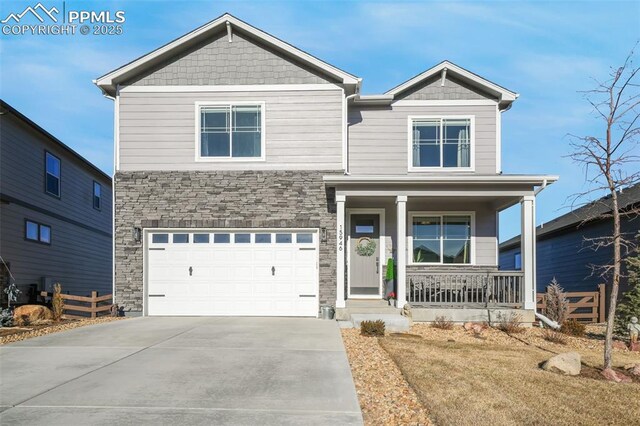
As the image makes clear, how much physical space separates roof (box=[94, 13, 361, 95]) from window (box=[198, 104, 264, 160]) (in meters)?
1.65

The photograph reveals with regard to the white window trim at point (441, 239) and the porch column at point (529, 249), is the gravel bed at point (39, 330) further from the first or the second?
the porch column at point (529, 249)

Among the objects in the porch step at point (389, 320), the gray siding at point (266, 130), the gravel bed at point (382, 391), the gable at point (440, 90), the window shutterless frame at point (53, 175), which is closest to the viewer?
the gravel bed at point (382, 391)

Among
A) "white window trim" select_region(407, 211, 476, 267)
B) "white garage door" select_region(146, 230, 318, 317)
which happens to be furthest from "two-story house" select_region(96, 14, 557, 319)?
"white window trim" select_region(407, 211, 476, 267)

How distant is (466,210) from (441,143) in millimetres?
2033

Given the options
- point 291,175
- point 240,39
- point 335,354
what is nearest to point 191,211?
point 291,175

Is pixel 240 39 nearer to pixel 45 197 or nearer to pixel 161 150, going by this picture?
pixel 161 150

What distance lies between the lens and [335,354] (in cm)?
856

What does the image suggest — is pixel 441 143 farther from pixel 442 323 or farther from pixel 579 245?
pixel 579 245

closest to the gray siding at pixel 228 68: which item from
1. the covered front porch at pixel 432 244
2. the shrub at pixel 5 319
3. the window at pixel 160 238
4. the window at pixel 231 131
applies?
the window at pixel 231 131

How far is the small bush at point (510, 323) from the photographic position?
39.4 ft

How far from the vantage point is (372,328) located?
10891 millimetres

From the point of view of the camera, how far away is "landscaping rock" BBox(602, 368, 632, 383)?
Answer: 7508mm

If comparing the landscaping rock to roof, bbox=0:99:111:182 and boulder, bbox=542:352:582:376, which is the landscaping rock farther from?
roof, bbox=0:99:111:182

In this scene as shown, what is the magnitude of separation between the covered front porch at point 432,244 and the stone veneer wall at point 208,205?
931 millimetres
